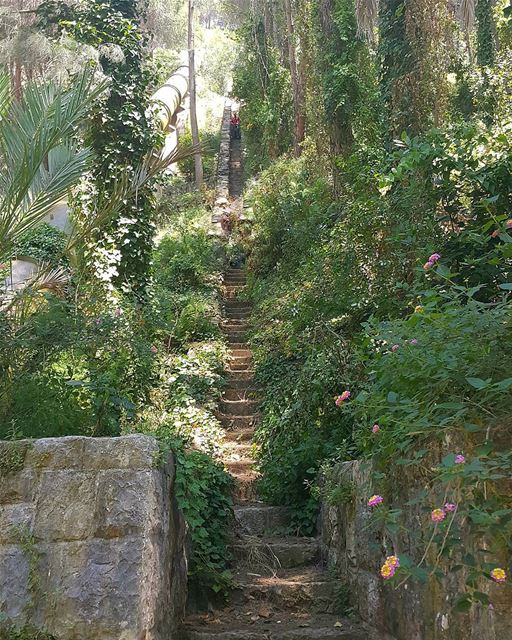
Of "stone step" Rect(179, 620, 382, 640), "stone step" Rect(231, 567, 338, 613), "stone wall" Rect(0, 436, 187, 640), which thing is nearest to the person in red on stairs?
"stone step" Rect(231, 567, 338, 613)

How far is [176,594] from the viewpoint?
382cm

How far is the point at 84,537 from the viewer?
10.0 feet

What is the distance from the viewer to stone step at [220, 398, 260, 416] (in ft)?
26.4

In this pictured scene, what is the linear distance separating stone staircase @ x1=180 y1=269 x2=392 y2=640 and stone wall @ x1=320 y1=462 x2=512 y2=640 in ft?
0.52

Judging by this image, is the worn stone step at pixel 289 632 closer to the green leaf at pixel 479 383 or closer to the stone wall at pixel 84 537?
the stone wall at pixel 84 537

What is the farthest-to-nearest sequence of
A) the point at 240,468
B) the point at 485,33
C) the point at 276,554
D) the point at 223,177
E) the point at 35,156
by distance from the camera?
the point at 223,177, the point at 485,33, the point at 240,468, the point at 276,554, the point at 35,156

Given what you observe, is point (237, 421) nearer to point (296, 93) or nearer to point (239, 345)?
point (239, 345)

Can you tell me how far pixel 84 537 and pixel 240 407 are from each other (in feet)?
16.7

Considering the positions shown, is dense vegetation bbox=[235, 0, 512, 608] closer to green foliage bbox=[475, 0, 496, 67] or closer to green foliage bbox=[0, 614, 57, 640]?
green foliage bbox=[0, 614, 57, 640]

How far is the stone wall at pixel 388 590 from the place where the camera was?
2.38 m

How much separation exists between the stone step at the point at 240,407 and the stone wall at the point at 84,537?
4.66 m

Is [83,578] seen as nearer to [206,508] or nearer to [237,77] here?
[206,508]

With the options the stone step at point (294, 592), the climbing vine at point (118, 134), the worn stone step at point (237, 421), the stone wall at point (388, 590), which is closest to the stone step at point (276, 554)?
the stone wall at point (388, 590)

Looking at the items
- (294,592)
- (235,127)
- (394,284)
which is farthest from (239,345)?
(235,127)
